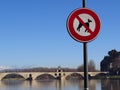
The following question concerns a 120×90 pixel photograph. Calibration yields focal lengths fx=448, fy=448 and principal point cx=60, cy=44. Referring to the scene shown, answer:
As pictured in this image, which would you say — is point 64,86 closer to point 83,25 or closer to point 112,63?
point 112,63

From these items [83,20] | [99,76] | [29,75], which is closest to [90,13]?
[83,20]

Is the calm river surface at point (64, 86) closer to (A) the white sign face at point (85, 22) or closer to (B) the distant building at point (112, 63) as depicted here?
(B) the distant building at point (112, 63)

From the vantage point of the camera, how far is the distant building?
139 metres

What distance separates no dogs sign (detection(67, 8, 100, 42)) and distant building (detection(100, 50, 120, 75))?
134 metres

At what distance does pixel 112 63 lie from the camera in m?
141

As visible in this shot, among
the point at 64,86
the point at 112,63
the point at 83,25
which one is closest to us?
the point at 83,25

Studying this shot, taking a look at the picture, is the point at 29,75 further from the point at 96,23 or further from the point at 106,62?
the point at 96,23

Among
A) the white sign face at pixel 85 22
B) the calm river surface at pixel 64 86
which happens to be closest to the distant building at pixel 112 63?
the calm river surface at pixel 64 86

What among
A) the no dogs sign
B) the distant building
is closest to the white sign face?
the no dogs sign

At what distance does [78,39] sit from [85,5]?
1.66 ft

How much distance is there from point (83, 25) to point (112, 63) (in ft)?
450

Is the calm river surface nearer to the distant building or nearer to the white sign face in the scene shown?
the distant building

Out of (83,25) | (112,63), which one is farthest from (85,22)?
(112,63)

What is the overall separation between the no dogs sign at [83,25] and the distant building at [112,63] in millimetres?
134315
